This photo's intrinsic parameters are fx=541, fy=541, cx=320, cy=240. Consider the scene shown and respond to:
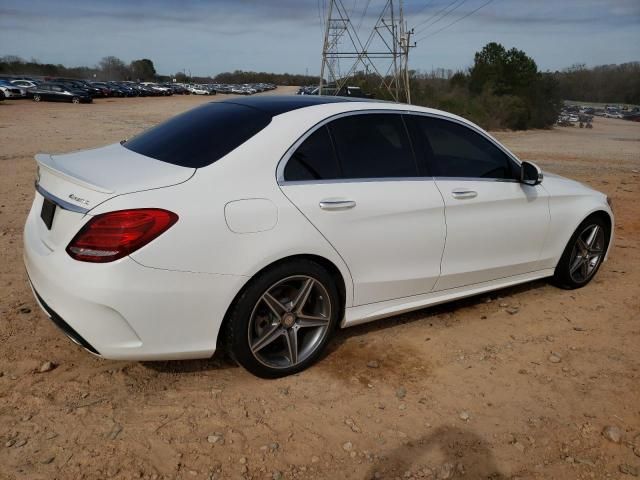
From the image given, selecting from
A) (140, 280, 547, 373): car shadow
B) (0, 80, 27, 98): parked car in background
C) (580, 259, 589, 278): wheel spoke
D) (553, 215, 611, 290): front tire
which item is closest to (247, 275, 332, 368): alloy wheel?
(140, 280, 547, 373): car shadow

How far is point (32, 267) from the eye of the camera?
10.2 feet

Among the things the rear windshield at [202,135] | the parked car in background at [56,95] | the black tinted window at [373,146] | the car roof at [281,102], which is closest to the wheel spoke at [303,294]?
the black tinted window at [373,146]

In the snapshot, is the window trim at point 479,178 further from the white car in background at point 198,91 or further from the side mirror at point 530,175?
the white car in background at point 198,91

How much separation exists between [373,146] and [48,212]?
2.03 metres

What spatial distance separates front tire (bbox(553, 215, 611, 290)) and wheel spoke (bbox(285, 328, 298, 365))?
9.21 feet

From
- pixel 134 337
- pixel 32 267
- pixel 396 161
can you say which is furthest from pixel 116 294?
pixel 396 161

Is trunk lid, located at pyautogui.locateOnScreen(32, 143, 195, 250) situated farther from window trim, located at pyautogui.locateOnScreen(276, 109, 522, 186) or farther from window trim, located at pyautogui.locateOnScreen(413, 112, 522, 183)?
window trim, located at pyautogui.locateOnScreen(413, 112, 522, 183)

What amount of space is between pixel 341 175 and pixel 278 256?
72 cm

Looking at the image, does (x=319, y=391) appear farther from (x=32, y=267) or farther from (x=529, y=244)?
(x=529, y=244)

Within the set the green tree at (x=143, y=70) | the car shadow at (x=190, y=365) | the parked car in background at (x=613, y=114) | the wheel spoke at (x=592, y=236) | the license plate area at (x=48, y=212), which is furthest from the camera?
the green tree at (x=143, y=70)

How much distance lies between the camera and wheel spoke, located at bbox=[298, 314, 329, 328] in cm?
335

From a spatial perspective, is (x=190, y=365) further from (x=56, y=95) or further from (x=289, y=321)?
(x=56, y=95)

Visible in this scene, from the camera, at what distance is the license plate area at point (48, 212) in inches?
118

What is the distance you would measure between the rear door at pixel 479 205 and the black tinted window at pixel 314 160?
0.80 metres
